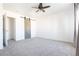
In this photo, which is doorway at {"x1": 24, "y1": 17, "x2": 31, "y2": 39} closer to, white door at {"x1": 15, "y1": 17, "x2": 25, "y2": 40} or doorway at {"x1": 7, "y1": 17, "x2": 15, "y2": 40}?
white door at {"x1": 15, "y1": 17, "x2": 25, "y2": 40}

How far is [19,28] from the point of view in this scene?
5.65m

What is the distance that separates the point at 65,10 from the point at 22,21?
2.95 m

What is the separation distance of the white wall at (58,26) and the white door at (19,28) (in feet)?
3.52

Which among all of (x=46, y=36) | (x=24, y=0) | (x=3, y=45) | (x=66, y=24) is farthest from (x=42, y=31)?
(x=24, y=0)

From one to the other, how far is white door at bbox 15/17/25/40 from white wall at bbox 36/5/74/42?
1073mm

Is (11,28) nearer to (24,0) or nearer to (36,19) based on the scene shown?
(36,19)

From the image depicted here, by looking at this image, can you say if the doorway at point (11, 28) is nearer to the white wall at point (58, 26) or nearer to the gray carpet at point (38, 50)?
the white wall at point (58, 26)

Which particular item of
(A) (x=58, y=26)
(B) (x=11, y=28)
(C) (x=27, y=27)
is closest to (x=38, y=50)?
(A) (x=58, y=26)

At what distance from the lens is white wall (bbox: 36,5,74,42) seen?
15.2ft

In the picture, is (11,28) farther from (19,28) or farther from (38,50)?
(38,50)

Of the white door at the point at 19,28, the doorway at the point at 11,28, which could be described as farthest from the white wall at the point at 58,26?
the doorway at the point at 11,28

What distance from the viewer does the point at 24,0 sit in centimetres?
82

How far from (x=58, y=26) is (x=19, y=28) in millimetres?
2619

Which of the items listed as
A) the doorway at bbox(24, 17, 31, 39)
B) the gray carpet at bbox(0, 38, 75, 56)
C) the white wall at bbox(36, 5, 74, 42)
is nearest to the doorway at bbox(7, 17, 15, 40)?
the doorway at bbox(24, 17, 31, 39)
